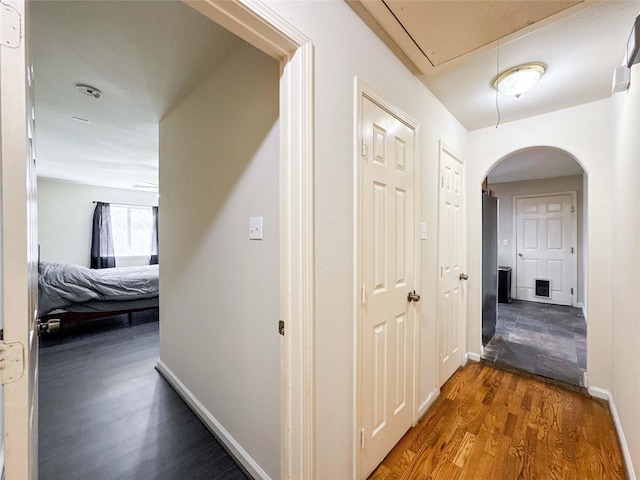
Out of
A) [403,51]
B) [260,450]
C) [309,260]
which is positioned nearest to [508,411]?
[260,450]

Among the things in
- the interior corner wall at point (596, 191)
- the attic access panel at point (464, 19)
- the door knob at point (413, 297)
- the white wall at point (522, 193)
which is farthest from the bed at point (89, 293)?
the white wall at point (522, 193)

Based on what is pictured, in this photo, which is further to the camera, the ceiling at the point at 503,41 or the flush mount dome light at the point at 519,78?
the flush mount dome light at the point at 519,78

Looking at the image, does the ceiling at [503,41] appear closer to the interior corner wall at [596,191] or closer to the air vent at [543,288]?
the interior corner wall at [596,191]

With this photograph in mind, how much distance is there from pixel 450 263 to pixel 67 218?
24.6 ft

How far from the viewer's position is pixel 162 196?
2.44 metres

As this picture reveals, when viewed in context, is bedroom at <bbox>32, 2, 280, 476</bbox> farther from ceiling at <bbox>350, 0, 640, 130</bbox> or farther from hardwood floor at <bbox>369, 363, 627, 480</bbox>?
hardwood floor at <bbox>369, 363, 627, 480</bbox>

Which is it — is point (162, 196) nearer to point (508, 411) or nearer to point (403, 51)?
point (403, 51)

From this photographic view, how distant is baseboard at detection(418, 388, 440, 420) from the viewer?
6.09 ft

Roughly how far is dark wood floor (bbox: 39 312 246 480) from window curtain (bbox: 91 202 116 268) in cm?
367

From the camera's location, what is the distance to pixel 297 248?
1.01 m

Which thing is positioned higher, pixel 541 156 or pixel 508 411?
pixel 541 156

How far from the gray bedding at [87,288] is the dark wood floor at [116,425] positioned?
2.34ft

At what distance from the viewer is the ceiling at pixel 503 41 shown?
48.1 inches

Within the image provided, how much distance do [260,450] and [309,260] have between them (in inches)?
45.2
